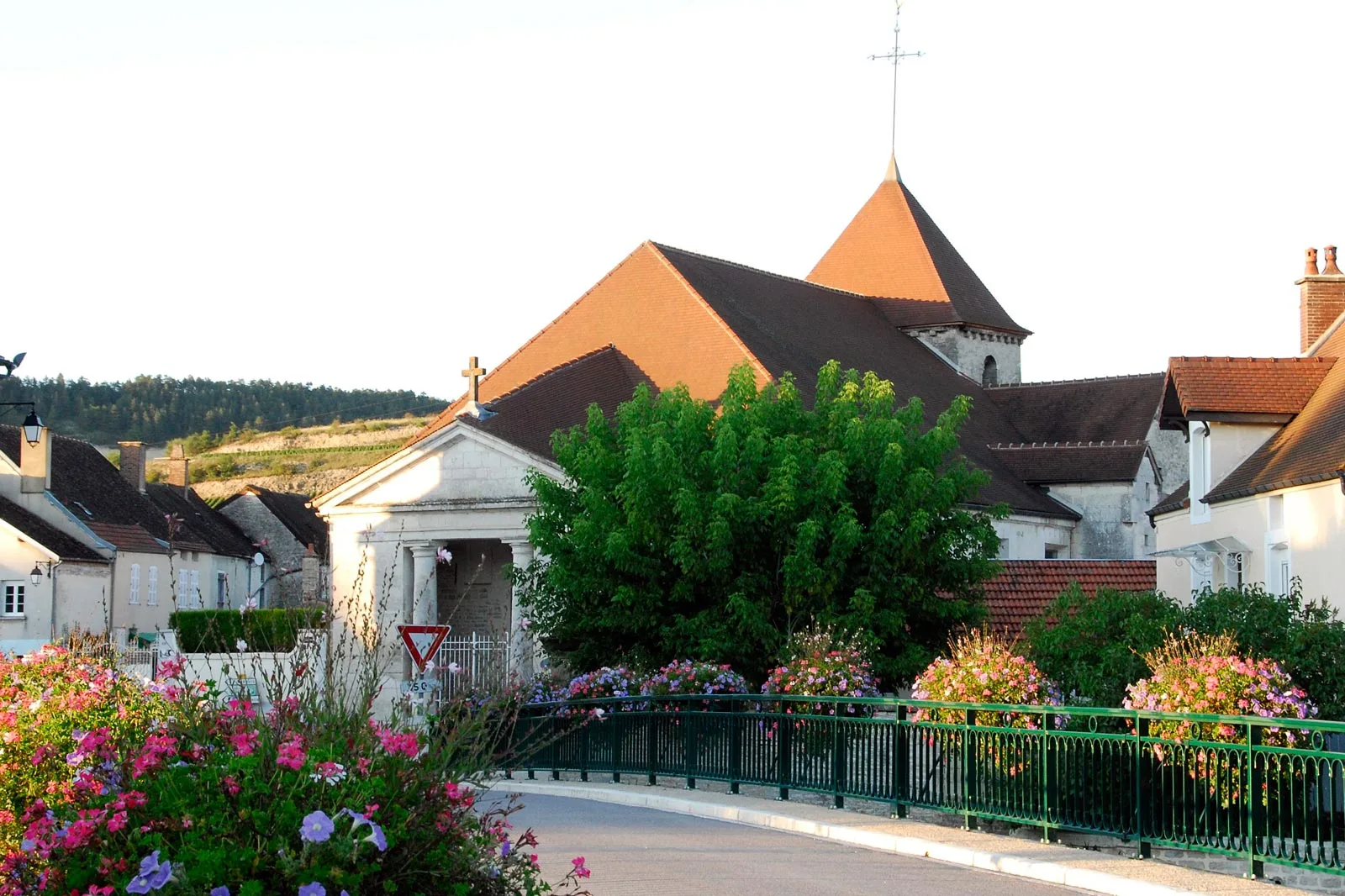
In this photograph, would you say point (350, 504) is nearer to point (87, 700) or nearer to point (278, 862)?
point (87, 700)

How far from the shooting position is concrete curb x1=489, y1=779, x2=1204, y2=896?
11363mm

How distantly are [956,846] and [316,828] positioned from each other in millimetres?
7919

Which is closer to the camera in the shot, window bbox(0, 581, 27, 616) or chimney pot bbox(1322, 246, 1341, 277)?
chimney pot bbox(1322, 246, 1341, 277)

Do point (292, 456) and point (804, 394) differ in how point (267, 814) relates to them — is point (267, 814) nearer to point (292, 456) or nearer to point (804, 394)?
point (804, 394)

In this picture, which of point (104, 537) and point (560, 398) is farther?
point (104, 537)

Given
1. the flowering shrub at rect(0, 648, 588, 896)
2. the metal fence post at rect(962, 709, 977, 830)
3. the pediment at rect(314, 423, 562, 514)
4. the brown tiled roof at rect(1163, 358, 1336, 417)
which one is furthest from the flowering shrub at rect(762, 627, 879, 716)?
the pediment at rect(314, 423, 562, 514)

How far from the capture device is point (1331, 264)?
3062cm

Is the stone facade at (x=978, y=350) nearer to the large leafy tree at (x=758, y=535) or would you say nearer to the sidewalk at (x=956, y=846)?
the large leafy tree at (x=758, y=535)

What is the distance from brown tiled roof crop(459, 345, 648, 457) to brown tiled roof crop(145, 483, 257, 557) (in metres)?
25.7

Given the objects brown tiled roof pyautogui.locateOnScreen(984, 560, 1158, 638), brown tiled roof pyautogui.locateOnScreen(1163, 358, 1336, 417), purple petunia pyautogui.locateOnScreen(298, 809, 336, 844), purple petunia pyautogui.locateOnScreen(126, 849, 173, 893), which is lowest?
purple petunia pyautogui.locateOnScreen(126, 849, 173, 893)

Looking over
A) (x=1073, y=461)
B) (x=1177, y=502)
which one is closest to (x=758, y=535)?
(x=1177, y=502)

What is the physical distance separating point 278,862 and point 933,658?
21160mm

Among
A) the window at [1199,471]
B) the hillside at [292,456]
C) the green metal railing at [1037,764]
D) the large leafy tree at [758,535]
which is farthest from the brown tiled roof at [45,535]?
the hillside at [292,456]

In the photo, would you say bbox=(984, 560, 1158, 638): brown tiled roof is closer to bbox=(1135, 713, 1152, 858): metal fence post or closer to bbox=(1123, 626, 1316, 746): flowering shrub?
bbox=(1123, 626, 1316, 746): flowering shrub
